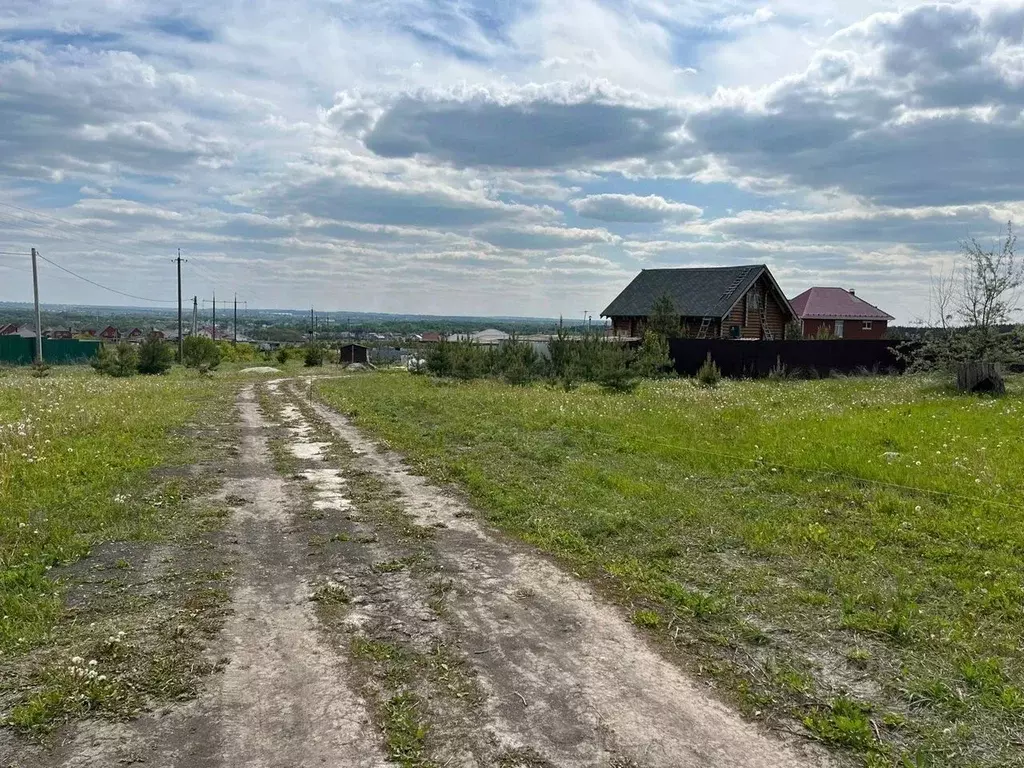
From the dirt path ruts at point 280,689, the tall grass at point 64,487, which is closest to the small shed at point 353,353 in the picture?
the tall grass at point 64,487

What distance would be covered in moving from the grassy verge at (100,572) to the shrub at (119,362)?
20686 millimetres

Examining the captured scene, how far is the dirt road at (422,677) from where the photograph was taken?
3.22 meters

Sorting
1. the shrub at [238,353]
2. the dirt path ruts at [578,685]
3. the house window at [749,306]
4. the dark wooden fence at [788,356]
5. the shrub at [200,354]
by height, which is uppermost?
the house window at [749,306]

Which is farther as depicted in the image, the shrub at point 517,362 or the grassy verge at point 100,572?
the shrub at point 517,362

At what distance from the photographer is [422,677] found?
3.87 m

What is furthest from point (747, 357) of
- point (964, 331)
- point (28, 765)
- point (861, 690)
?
point (28, 765)

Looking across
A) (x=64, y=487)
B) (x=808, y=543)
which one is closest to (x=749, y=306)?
(x=808, y=543)

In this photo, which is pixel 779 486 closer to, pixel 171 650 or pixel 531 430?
pixel 531 430

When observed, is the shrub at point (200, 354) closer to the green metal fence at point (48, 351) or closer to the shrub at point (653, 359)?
the green metal fence at point (48, 351)

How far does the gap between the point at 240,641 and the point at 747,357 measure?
77.2ft

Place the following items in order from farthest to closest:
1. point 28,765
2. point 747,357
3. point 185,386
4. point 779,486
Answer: point 747,357, point 185,386, point 779,486, point 28,765

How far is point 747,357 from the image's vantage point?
2562cm

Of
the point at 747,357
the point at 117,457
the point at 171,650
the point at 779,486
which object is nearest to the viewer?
the point at 171,650

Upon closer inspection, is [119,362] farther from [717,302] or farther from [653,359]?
[717,302]
